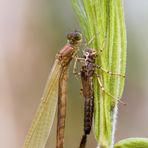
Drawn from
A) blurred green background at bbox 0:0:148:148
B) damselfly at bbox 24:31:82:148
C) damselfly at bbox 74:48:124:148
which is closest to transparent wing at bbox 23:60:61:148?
damselfly at bbox 24:31:82:148

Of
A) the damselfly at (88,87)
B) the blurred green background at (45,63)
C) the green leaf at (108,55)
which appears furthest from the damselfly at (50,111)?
the blurred green background at (45,63)

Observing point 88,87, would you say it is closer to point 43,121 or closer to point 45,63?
point 43,121

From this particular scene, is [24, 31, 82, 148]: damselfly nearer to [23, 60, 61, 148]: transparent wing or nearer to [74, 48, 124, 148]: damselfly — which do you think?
[23, 60, 61, 148]: transparent wing

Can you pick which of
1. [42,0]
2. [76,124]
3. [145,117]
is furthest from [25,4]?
[145,117]

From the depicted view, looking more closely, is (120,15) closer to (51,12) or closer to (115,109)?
(115,109)

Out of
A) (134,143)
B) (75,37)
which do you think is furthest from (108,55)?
(75,37)

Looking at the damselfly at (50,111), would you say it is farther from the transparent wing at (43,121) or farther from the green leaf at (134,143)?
the green leaf at (134,143)
